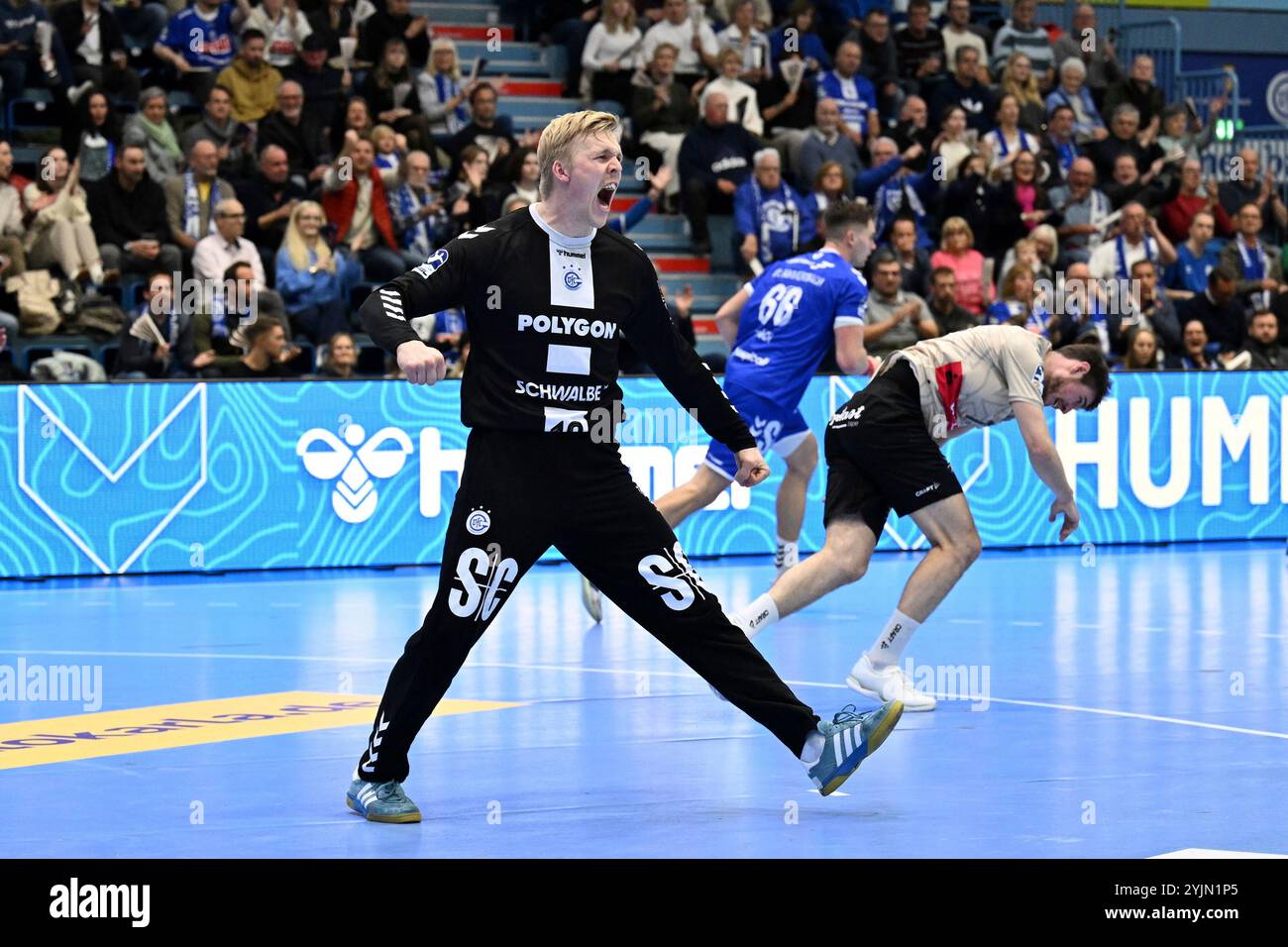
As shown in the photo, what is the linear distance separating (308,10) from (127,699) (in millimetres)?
12260

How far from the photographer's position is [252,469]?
15.0m

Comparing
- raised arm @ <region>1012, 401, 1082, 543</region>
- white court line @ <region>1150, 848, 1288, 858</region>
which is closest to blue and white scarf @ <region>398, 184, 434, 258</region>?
raised arm @ <region>1012, 401, 1082, 543</region>

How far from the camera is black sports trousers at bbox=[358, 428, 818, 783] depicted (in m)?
6.55

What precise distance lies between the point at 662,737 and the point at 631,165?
13.7 m

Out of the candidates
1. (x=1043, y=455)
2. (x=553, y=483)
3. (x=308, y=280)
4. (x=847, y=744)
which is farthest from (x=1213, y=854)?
(x=308, y=280)

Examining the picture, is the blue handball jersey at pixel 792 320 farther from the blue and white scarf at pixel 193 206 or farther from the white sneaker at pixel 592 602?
the blue and white scarf at pixel 193 206

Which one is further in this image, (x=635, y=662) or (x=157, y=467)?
(x=157, y=467)

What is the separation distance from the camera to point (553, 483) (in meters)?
6.59

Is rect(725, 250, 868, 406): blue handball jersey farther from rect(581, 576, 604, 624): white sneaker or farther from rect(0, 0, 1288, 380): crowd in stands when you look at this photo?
rect(0, 0, 1288, 380): crowd in stands

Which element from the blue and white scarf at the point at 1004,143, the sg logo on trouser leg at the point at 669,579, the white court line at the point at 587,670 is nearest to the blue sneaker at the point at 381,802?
the sg logo on trouser leg at the point at 669,579

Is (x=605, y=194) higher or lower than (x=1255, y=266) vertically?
lower

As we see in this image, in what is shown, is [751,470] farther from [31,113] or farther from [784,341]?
[31,113]
